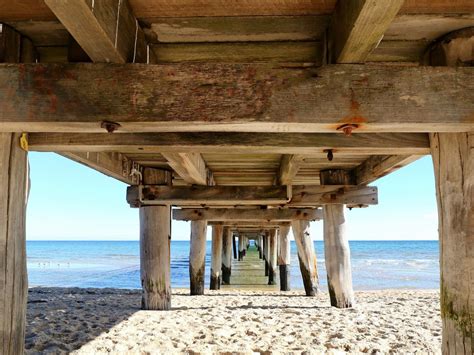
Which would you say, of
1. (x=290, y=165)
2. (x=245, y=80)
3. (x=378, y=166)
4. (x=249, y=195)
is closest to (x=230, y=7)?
(x=245, y=80)

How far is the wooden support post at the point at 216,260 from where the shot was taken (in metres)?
14.6

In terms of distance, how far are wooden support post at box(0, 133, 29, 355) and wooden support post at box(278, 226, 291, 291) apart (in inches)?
489

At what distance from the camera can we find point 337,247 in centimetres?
696

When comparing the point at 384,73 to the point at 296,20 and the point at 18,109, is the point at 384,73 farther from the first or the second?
the point at 18,109

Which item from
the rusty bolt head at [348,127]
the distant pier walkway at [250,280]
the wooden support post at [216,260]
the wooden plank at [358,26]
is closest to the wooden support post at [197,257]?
the wooden support post at [216,260]

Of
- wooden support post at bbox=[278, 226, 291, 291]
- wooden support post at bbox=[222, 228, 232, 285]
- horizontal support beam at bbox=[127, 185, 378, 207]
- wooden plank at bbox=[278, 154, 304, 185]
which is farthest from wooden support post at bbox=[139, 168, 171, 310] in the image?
wooden support post at bbox=[222, 228, 232, 285]

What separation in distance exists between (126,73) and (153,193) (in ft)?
14.5

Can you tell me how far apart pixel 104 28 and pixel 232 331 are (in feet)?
13.7

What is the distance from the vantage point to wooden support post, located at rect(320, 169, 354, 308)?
6.98 meters

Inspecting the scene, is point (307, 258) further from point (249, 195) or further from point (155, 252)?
point (155, 252)

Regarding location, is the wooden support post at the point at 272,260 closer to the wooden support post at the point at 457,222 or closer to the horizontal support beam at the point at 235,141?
the horizontal support beam at the point at 235,141

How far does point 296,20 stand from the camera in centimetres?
218

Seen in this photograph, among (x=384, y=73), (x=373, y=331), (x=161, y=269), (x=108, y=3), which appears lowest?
(x=373, y=331)

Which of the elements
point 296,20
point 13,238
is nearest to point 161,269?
point 13,238
